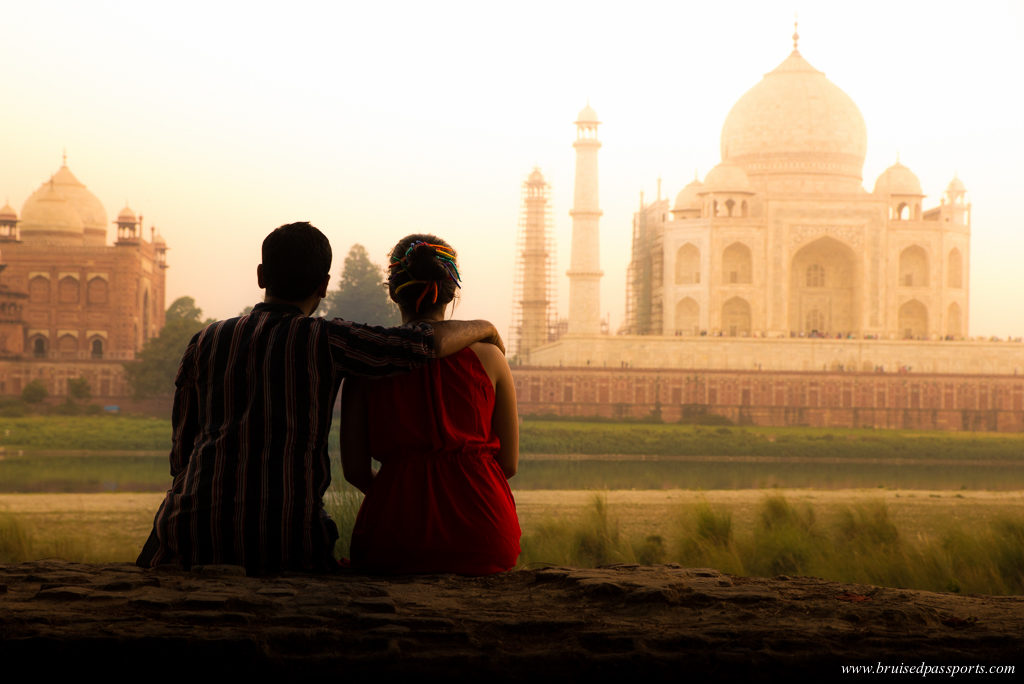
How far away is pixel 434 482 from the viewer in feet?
8.04

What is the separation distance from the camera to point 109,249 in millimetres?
36344

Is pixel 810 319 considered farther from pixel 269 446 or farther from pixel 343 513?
pixel 269 446

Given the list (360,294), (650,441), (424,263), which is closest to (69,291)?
(360,294)

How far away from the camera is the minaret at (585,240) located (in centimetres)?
3155

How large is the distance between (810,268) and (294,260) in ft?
108

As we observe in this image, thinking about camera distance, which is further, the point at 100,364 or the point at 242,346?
the point at 100,364

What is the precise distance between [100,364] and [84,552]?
24.4 meters

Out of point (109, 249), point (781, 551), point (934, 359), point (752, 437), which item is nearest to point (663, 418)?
point (752, 437)

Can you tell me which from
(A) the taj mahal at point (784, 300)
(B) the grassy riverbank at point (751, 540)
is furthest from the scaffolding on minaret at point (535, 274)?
(B) the grassy riverbank at point (751, 540)

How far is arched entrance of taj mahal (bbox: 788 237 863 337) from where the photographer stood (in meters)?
33.7

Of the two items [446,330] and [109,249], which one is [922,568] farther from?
[109,249]

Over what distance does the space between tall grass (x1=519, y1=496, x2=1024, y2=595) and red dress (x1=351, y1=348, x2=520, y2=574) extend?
3373 millimetres

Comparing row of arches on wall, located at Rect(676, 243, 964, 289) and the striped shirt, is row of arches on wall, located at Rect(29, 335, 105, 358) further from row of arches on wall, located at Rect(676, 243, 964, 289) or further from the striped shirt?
the striped shirt

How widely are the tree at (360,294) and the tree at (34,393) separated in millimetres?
10542
